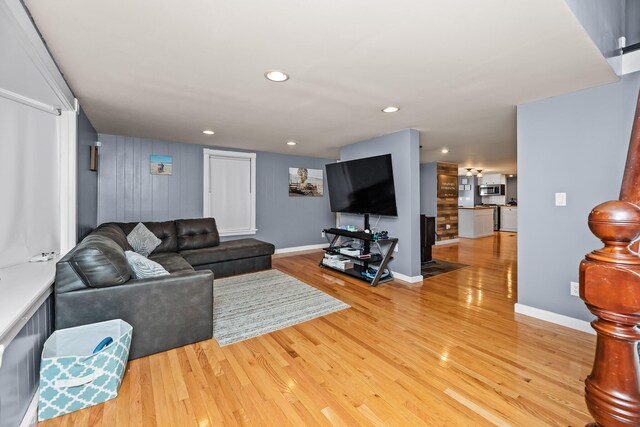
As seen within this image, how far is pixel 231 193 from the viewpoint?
531cm

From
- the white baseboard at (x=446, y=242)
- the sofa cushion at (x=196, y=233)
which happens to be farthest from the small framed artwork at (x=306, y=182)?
the white baseboard at (x=446, y=242)

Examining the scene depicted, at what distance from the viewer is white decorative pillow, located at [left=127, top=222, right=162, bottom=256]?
3674mm

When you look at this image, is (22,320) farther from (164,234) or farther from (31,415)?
(164,234)

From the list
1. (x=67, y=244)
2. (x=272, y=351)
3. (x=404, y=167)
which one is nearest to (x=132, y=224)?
(x=67, y=244)

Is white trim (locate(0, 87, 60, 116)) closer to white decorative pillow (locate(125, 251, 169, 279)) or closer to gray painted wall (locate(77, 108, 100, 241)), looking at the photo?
gray painted wall (locate(77, 108, 100, 241))

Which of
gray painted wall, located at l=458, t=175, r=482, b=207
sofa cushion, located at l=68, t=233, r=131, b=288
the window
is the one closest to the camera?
sofa cushion, located at l=68, t=233, r=131, b=288

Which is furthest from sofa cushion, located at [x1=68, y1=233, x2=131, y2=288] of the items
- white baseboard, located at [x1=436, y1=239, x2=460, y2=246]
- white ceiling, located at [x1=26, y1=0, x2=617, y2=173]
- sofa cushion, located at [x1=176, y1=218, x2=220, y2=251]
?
white baseboard, located at [x1=436, y1=239, x2=460, y2=246]

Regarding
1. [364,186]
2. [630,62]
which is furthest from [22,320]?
[630,62]

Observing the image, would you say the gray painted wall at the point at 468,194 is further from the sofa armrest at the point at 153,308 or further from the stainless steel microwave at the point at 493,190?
the sofa armrest at the point at 153,308

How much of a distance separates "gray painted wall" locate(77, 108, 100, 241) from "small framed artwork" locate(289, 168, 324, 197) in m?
3.44

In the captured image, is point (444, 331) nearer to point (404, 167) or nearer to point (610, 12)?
point (404, 167)

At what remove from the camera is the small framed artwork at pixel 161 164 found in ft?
15.1

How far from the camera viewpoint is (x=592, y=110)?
238 centimetres

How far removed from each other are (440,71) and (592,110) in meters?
1.49
